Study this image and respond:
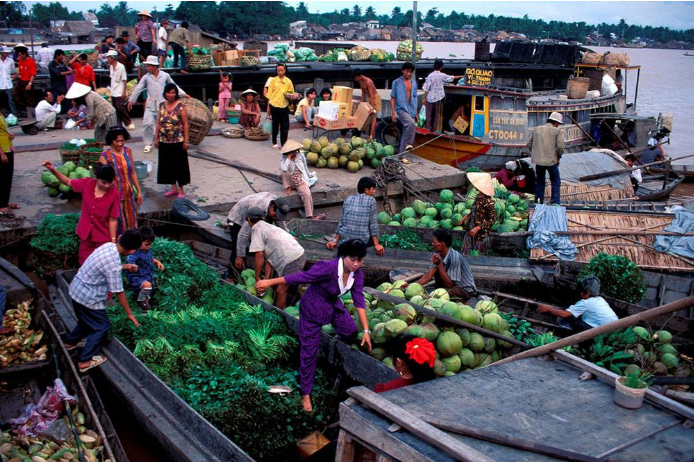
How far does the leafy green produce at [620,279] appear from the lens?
22.2 feet

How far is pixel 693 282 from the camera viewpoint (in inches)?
272

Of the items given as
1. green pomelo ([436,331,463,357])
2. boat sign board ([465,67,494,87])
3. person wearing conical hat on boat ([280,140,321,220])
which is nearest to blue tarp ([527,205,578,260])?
person wearing conical hat on boat ([280,140,321,220])

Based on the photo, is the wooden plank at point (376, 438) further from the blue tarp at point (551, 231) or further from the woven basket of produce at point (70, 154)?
the woven basket of produce at point (70, 154)

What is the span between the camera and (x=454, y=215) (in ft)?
28.8

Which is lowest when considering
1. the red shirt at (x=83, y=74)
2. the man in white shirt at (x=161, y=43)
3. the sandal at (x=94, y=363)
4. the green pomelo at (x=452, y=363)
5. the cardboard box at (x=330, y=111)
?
the sandal at (x=94, y=363)

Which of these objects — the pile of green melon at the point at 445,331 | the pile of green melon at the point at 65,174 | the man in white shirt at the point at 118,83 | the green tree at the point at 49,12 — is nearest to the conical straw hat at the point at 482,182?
the pile of green melon at the point at 445,331

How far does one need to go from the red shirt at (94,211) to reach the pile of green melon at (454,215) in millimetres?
3704

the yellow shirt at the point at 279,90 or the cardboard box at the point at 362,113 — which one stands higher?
the yellow shirt at the point at 279,90

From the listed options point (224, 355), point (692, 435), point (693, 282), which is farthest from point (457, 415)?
point (693, 282)

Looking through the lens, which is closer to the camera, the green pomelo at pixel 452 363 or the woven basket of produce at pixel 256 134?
the green pomelo at pixel 452 363

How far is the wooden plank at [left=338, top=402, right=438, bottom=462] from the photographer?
9.11 feet

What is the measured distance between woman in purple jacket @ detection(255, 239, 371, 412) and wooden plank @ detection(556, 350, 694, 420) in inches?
58.9

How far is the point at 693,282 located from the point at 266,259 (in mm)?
4530

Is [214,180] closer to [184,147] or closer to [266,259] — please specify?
[184,147]
